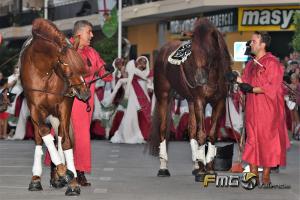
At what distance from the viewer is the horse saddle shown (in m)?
15.4

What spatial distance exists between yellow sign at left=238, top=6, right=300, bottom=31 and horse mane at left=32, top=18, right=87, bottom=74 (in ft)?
92.6

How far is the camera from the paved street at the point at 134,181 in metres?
12.9

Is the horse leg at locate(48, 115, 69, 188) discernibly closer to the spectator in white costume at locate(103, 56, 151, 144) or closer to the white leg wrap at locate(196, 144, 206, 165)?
the white leg wrap at locate(196, 144, 206, 165)

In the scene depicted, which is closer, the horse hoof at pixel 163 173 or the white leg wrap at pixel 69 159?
the white leg wrap at pixel 69 159

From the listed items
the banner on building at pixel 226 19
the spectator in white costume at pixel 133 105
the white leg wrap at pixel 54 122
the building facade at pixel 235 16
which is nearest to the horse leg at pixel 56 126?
the white leg wrap at pixel 54 122

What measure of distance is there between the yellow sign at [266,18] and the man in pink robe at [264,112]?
2660 cm

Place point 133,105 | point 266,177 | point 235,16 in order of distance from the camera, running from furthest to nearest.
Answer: point 235,16 → point 133,105 → point 266,177

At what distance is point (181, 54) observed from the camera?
51.5ft

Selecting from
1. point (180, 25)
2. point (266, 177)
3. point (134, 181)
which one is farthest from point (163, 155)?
point (180, 25)

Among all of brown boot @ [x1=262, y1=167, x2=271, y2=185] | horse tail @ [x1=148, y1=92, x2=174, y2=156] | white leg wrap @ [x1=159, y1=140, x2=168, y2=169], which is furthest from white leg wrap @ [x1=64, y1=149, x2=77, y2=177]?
horse tail @ [x1=148, y1=92, x2=174, y2=156]

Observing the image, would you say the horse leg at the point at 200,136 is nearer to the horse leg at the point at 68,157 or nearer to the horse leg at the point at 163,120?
the horse leg at the point at 163,120

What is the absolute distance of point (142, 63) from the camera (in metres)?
25.1

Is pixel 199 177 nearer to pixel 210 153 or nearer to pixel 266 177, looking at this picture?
pixel 210 153

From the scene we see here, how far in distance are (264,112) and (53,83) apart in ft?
9.01
